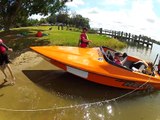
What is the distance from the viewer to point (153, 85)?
1125 centimetres

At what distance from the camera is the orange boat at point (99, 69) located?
10164 millimetres

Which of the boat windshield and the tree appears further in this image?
the tree

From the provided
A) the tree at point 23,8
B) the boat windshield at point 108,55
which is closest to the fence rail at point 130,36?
the tree at point 23,8

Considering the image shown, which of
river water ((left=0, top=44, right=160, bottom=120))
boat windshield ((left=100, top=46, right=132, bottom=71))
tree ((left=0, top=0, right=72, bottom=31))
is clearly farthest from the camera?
tree ((left=0, top=0, right=72, bottom=31))

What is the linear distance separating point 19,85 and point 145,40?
121 ft

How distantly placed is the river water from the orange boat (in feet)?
1.57

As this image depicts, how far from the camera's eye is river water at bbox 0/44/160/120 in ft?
25.5

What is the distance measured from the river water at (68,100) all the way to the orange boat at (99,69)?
0.48 m

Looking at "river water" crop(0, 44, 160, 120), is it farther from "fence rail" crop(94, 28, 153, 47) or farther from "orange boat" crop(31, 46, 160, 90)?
"fence rail" crop(94, 28, 153, 47)

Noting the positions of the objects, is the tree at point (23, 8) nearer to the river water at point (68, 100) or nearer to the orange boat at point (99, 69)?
the orange boat at point (99, 69)

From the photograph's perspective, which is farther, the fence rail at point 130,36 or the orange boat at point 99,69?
the fence rail at point 130,36

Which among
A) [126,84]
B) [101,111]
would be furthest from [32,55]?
[101,111]

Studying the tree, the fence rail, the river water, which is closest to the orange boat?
Answer: the river water

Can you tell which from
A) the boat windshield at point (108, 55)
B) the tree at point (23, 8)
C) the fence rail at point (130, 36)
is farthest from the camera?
the fence rail at point (130, 36)
